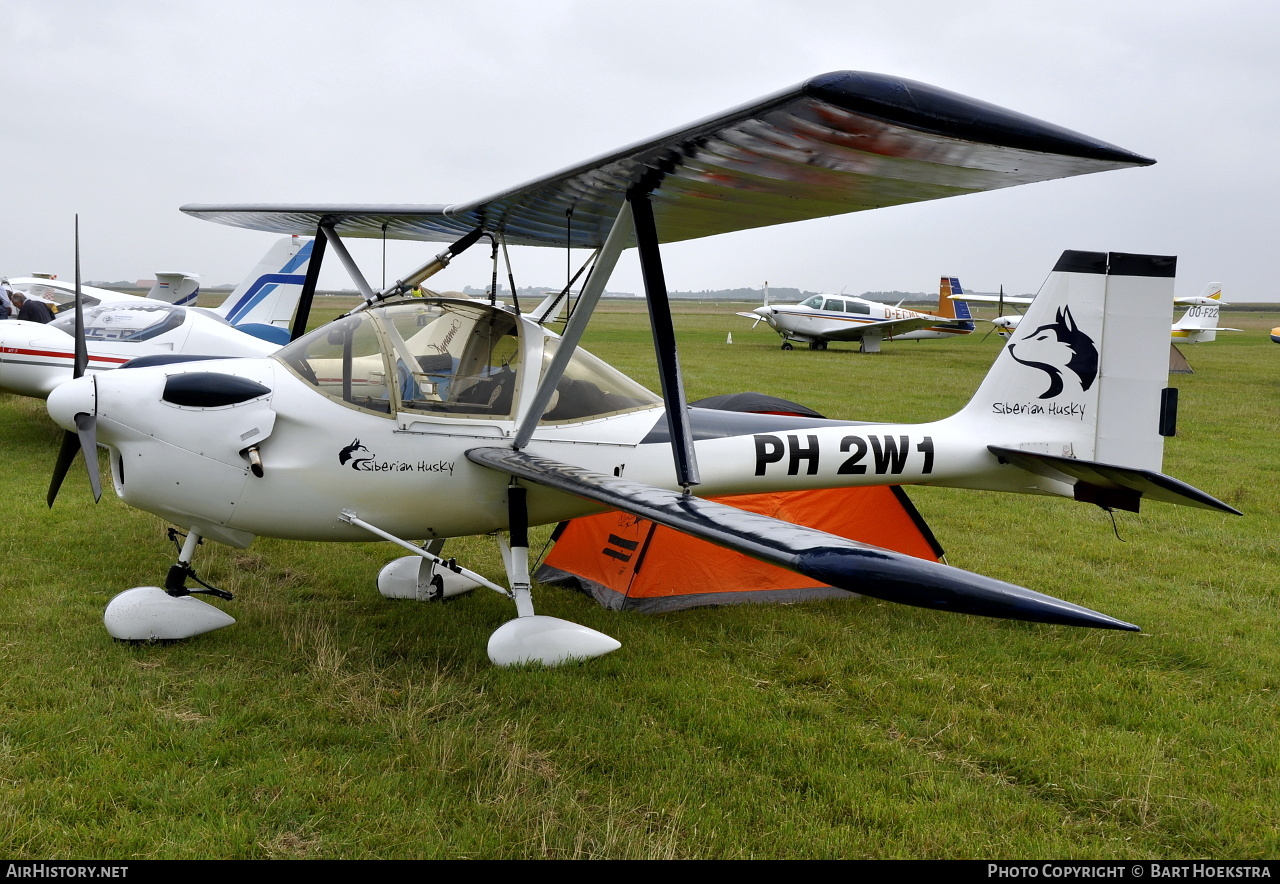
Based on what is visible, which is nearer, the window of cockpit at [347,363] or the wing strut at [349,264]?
the window of cockpit at [347,363]

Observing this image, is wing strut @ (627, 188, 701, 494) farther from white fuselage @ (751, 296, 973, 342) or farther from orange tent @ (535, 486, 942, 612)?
white fuselage @ (751, 296, 973, 342)

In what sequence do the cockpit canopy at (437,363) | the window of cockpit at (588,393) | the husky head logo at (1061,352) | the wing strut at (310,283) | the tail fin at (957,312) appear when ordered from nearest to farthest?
the cockpit canopy at (437,363)
the window of cockpit at (588,393)
the husky head logo at (1061,352)
the wing strut at (310,283)
the tail fin at (957,312)

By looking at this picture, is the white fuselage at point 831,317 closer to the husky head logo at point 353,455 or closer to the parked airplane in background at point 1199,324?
the parked airplane in background at point 1199,324

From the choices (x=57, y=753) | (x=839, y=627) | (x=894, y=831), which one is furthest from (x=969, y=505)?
(x=57, y=753)

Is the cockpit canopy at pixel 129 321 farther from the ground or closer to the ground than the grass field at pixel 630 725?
farther from the ground

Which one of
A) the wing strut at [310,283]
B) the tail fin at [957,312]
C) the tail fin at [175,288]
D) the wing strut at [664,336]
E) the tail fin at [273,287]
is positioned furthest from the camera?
the tail fin at [957,312]

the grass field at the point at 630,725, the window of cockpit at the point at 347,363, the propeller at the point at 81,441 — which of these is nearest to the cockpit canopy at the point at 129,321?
the grass field at the point at 630,725

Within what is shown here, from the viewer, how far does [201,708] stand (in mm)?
4258

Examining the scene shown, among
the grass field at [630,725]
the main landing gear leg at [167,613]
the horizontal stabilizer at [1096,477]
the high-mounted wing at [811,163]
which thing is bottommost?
the grass field at [630,725]

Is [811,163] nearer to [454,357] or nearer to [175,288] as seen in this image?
[454,357]

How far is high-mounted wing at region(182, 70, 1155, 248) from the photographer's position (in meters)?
2.72

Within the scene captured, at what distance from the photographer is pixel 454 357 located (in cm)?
512

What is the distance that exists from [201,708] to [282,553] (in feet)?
10.2

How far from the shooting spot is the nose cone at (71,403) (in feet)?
14.4
